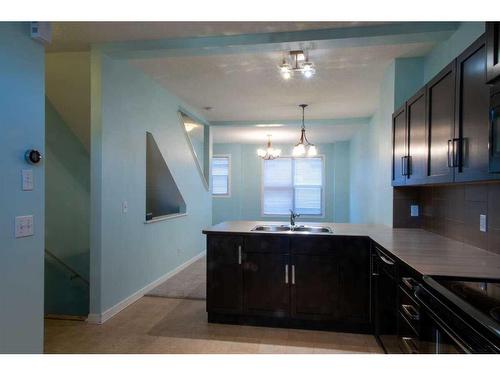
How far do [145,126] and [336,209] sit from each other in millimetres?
5962

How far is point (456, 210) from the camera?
2.48 meters

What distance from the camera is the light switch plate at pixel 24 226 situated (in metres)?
1.73

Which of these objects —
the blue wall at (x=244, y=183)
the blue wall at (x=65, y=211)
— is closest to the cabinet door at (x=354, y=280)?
the blue wall at (x=65, y=211)

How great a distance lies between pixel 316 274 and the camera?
9.18 ft

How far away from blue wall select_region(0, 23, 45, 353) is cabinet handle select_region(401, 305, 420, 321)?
223 cm

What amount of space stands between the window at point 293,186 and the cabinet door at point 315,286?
5.80 m

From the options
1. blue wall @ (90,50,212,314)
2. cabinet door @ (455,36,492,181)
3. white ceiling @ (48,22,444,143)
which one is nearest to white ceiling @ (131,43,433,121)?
white ceiling @ (48,22,444,143)

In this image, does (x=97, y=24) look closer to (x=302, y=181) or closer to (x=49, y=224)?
(x=49, y=224)

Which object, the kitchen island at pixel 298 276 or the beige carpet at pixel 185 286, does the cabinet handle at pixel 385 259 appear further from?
the beige carpet at pixel 185 286

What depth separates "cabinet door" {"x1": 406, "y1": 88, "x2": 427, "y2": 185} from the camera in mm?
2355

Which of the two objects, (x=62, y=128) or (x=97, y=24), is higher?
(x=97, y=24)

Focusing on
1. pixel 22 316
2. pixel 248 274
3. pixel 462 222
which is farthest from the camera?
pixel 248 274

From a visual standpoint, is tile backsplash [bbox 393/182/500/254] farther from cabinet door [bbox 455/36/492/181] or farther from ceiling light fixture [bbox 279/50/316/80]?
ceiling light fixture [bbox 279/50/316/80]

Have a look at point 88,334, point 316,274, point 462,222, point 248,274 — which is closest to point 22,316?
point 88,334
